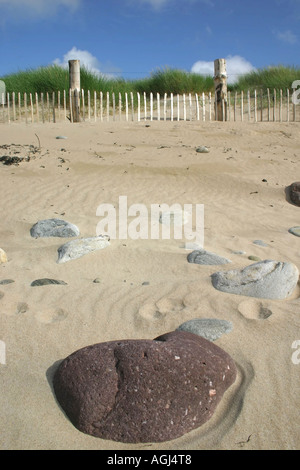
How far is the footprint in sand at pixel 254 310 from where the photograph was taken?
3.14 meters

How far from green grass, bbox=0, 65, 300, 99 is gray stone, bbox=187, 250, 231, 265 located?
12.7m

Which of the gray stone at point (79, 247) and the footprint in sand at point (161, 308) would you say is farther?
the gray stone at point (79, 247)

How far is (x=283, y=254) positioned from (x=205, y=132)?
240 inches

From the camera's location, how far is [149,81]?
18156mm

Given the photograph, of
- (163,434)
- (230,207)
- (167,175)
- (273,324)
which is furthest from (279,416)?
(167,175)


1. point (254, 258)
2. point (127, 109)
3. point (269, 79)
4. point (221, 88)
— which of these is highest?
point (269, 79)

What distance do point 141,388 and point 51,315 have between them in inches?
48.5

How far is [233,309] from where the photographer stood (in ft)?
10.6

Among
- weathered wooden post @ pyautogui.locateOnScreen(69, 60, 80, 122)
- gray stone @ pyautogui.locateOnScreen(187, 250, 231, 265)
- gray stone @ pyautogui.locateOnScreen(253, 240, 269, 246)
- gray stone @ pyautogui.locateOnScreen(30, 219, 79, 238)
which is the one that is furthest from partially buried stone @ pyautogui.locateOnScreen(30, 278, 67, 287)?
weathered wooden post @ pyautogui.locateOnScreen(69, 60, 80, 122)

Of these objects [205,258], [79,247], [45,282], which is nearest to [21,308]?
[45,282]

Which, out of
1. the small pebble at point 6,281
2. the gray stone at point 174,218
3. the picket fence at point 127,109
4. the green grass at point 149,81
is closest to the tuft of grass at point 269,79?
the green grass at point 149,81

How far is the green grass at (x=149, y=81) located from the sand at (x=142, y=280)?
7.51m

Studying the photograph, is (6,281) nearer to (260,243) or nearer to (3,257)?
(3,257)

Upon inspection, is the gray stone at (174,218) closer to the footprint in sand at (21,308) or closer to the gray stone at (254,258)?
the gray stone at (254,258)
